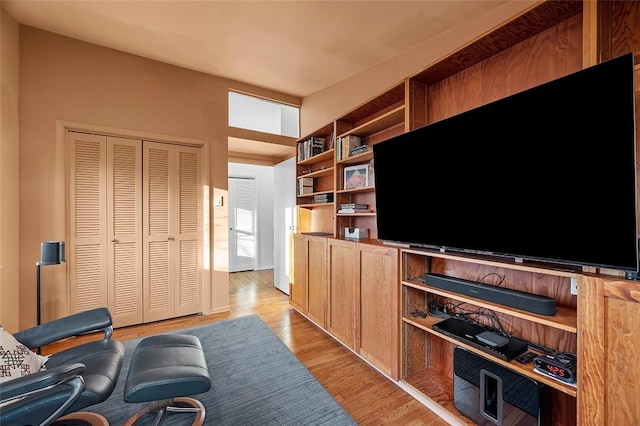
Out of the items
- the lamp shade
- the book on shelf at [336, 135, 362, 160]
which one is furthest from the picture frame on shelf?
the lamp shade

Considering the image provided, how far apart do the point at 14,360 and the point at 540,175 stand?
9.02 feet

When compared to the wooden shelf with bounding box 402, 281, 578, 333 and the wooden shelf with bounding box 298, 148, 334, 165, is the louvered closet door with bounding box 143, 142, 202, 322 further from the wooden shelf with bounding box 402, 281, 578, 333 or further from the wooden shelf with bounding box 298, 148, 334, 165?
the wooden shelf with bounding box 402, 281, 578, 333

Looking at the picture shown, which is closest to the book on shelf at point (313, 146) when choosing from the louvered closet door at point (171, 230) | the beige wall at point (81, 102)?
the beige wall at point (81, 102)

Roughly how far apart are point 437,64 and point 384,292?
5.46 ft

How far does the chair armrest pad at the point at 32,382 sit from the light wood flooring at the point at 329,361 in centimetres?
154

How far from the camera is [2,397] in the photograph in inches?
39.2

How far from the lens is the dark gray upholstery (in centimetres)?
130

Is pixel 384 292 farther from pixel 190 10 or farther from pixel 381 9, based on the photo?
pixel 190 10

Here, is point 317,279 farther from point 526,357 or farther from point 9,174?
point 9,174

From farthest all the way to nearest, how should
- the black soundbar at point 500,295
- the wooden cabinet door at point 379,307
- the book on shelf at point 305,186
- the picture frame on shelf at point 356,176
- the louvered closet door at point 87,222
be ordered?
the book on shelf at point 305,186 < the louvered closet door at point 87,222 < the picture frame on shelf at point 356,176 < the wooden cabinet door at point 379,307 < the black soundbar at point 500,295

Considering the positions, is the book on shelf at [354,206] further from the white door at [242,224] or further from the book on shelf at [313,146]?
the white door at [242,224]

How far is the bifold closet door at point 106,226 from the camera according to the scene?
2.84 metres

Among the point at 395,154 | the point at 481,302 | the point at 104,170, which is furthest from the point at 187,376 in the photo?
the point at 104,170

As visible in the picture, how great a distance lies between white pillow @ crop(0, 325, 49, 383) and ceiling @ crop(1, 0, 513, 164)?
99.1 inches
